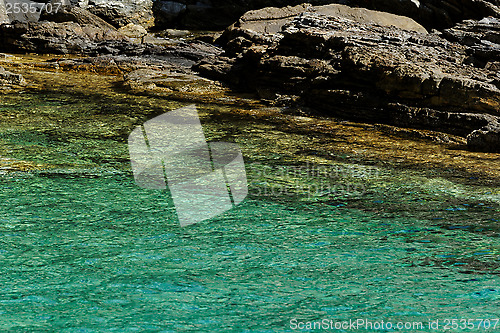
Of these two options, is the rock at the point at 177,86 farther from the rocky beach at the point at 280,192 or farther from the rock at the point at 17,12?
the rock at the point at 17,12

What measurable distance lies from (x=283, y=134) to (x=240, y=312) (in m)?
4.27

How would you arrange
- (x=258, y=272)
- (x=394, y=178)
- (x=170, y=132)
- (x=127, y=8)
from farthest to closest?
(x=127, y=8)
(x=170, y=132)
(x=394, y=178)
(x=258, y=272)

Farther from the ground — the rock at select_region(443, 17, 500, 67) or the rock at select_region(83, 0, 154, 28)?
the rock at select_region(443, 17, 500, 67)

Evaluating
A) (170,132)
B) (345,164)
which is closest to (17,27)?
(170,132)

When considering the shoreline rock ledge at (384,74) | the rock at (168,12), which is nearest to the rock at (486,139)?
the shoreline rock ledge at (384,74)

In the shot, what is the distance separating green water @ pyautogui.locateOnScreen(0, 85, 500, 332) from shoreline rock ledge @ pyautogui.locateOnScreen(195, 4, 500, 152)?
226cm

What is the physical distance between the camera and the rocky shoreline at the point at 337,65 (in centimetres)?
704

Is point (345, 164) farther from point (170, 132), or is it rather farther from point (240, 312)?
point (240, 312)

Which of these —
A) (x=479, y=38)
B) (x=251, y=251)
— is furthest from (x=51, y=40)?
(x=251, y=251)

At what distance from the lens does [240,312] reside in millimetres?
2676

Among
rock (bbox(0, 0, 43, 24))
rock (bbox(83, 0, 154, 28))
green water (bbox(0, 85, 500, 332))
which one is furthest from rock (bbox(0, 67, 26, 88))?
rock (bbox(83, 0, 154, 28))

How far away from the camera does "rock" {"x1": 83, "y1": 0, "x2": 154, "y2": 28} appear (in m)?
19.3

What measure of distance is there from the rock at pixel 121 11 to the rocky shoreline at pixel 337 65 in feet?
17.4

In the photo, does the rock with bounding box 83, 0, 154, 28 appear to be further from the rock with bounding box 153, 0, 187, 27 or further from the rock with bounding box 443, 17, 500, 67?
the rock with bounding box 443, 17, 500, 67
